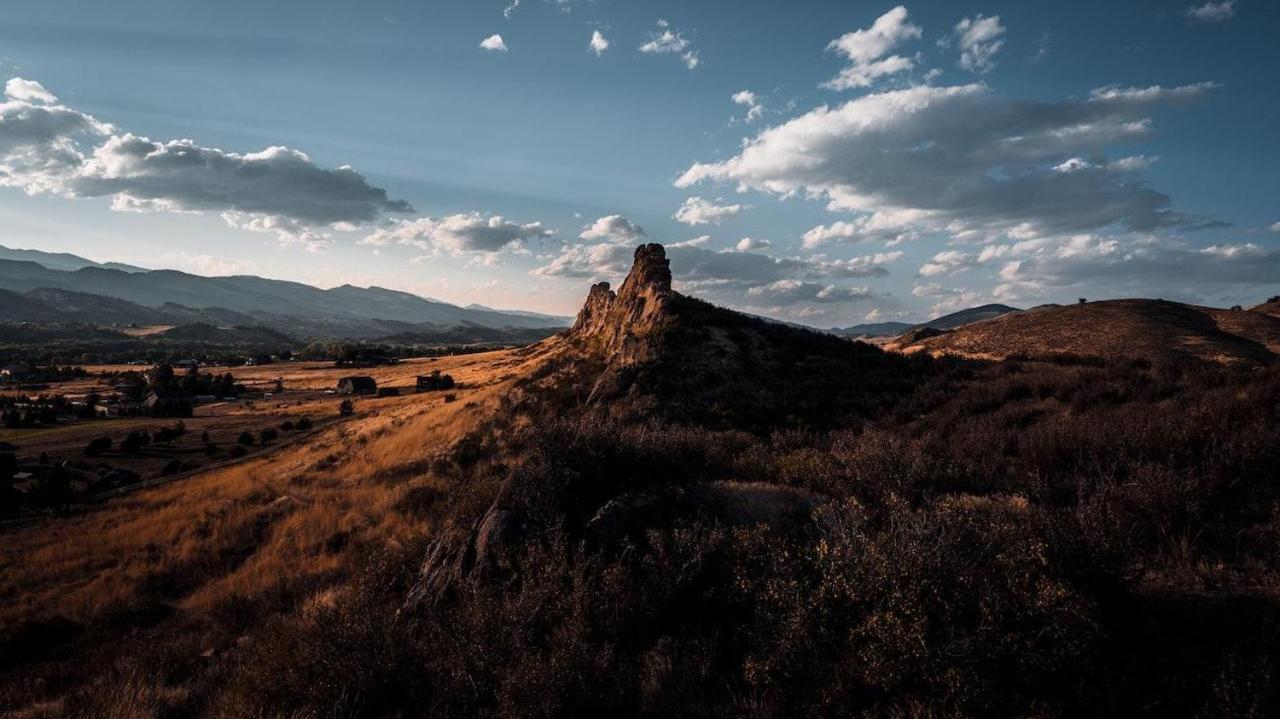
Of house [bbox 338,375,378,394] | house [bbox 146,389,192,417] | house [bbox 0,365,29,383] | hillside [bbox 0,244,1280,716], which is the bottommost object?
house [bbox 0,365,29,383]

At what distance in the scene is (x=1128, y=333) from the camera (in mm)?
47875

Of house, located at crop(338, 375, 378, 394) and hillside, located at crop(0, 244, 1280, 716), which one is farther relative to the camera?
house, located at crop(338, 375, 378, 394)

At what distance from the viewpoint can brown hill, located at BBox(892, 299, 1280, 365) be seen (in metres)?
43.2

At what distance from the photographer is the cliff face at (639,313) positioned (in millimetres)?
26781

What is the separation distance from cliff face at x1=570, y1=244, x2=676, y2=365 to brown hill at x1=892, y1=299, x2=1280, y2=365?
73.6ft

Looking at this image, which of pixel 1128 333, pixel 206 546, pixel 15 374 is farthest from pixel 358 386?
pixel 1128 333

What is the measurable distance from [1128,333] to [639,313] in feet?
148

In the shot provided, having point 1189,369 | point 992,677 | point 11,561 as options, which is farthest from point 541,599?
point 11,561

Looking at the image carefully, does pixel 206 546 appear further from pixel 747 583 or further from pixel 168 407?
pixel 168 407

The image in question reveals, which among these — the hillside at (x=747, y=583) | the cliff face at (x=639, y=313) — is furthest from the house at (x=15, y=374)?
the hillside at (x=747, y=583)

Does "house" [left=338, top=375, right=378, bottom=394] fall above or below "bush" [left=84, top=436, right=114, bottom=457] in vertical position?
above

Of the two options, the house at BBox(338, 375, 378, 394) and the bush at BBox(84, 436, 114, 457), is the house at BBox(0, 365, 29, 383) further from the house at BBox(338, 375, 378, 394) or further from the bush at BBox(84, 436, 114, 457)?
the bush at BBox(84, 436, 114, 457)

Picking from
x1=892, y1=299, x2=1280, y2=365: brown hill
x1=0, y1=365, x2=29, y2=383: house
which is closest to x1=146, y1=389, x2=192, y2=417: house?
x1=0, y1=365, x2=29, y2=383: house

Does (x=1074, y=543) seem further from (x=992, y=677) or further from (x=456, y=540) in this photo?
(x=456, y=540)
